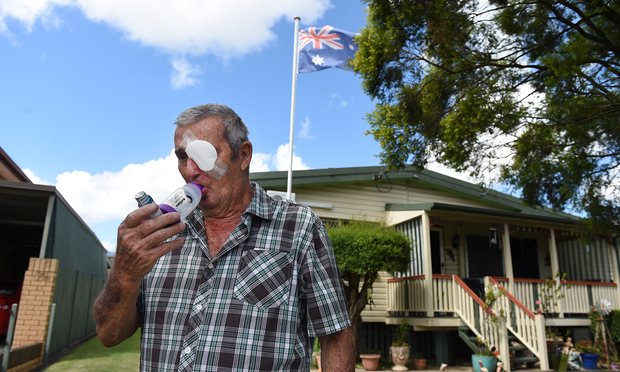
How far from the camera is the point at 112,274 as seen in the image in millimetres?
1428

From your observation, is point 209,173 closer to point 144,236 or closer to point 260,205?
point 260,205

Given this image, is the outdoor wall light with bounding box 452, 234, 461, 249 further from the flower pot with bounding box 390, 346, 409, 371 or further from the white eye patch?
the white eye patch

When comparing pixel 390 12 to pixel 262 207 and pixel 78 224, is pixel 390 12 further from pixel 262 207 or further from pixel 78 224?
pixel 78 224

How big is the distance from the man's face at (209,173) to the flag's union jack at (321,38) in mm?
10055

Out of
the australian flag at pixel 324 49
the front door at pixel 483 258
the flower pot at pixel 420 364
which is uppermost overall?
the australian flag at pixel 324 49

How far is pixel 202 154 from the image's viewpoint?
1644 millimetres

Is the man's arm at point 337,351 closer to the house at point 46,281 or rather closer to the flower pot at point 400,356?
the house at point 46,281

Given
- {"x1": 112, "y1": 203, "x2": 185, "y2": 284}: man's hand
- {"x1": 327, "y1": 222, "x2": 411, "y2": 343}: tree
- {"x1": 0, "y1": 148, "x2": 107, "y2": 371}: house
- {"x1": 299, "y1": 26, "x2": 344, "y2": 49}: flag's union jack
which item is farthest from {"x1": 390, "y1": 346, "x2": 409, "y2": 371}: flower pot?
{"x1": 112, "y1": 203, "x2": 185, "y2": 284}: man's hand

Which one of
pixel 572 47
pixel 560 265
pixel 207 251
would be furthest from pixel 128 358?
pixel 560 265

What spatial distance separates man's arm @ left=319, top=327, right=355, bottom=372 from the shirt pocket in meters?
0.22

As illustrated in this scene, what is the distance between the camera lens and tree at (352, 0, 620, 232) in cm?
629

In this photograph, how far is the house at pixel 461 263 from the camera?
10.3m

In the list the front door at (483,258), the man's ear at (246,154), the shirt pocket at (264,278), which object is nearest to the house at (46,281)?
the man's ear at (246,154)

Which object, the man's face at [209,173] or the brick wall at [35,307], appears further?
the brick wall at [35,307]
